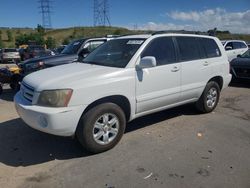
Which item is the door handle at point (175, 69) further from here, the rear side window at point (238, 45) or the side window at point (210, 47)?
the rear side window at point (238, 45)

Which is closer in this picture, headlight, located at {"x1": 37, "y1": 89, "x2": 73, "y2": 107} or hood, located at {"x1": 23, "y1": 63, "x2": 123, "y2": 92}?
headlight, located at {"x1": 37, "y1": 89, "x2": 73, "y2": 107}

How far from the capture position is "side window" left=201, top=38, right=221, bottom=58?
664 centimetres

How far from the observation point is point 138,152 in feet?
15.4

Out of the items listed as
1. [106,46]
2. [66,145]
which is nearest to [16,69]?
[106,46]

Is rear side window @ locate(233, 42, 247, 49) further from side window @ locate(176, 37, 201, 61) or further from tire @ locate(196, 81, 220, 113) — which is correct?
side window @ locate(176, 37, 201, 61)

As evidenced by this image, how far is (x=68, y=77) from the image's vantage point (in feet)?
15.0

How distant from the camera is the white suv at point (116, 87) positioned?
429 cm

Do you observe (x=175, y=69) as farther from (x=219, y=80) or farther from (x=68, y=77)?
(x=68, y=77)

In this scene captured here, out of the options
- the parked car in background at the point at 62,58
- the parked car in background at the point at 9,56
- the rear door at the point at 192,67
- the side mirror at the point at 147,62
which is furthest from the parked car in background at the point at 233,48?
the parked car in background at the point at 9,56

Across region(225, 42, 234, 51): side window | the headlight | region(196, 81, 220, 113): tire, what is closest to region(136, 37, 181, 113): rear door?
region(196, 81, 220, 113): tire

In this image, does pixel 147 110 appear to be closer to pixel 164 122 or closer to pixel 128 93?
pixel 128 93

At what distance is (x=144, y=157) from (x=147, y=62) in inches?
60.1

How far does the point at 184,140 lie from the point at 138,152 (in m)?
0.98

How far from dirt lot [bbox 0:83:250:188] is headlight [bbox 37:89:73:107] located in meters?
0.87
